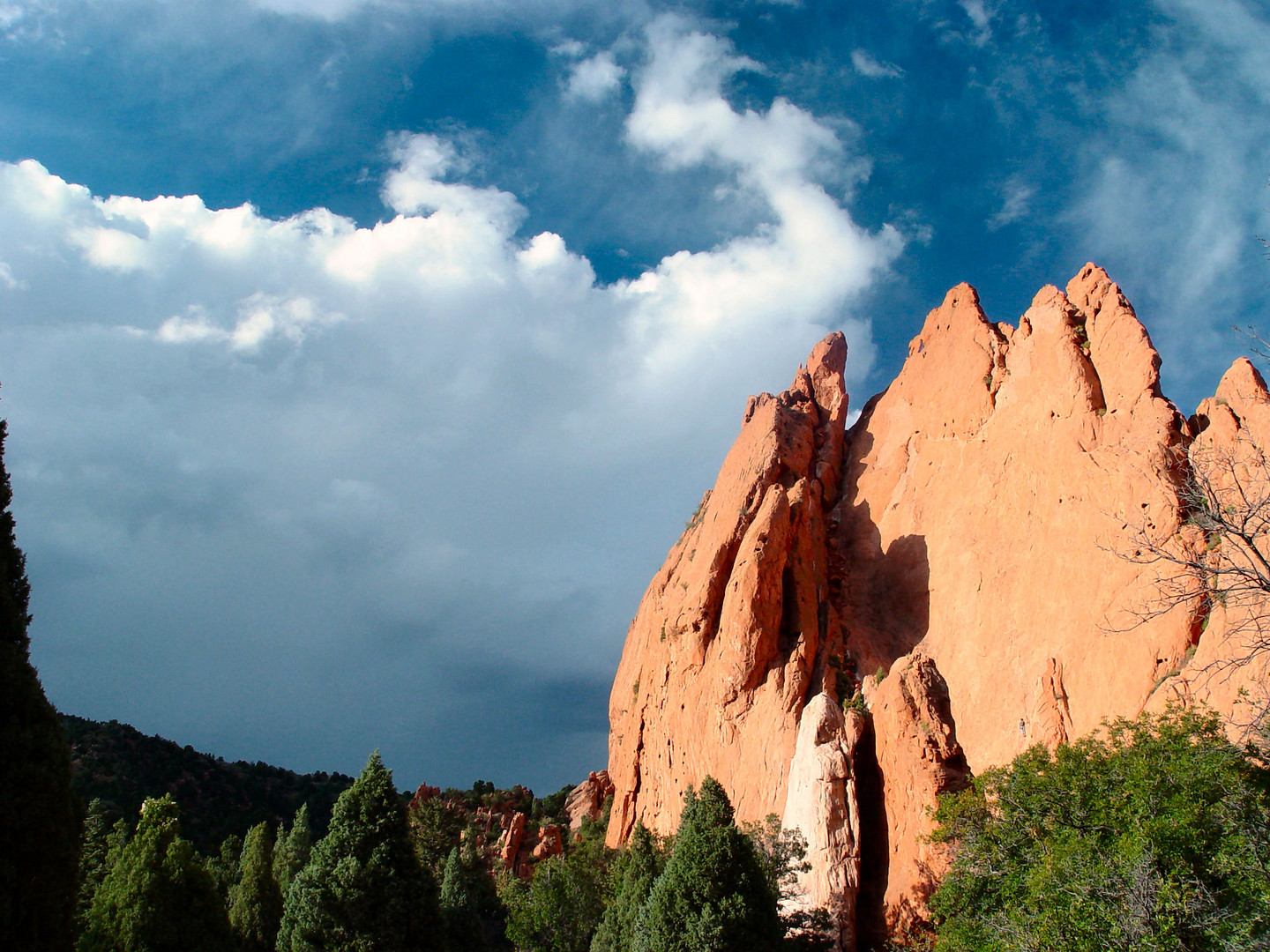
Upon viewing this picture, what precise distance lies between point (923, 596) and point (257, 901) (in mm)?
38064

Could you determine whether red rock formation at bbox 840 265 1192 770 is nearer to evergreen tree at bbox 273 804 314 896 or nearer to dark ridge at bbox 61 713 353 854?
evergreen tree at bbox 273 804 314 896

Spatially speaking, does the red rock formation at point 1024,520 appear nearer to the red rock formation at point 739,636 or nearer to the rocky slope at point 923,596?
the rocky slope at point 923,596

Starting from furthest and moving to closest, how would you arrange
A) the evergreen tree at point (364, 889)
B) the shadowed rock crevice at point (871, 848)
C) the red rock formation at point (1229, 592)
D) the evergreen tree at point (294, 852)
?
the evergreen tree at point (294, 852) < the shadowed rock crevice at point (871, 848) < the red rock formation at point (1229, 592) < the evergreen tree at point (364, 889)

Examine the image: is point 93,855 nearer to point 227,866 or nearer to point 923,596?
point 227,866

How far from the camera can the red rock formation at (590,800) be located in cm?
6469

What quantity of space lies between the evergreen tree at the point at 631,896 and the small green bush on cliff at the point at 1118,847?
9.86 meters

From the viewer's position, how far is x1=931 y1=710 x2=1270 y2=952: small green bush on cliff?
16797mm

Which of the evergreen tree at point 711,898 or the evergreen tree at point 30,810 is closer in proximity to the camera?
the evergreen tree at point 30,810

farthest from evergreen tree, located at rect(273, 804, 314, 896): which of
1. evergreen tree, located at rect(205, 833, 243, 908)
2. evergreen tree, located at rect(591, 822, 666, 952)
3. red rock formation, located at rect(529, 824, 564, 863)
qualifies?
evergreen tree, located at rect(591, 822, 666, 952)

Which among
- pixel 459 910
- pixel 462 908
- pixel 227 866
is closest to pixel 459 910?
pixel 459 910

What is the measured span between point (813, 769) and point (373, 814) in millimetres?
17881

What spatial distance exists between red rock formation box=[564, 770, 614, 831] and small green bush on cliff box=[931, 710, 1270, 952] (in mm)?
42410

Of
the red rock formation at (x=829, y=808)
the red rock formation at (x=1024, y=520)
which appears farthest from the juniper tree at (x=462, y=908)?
the red rock formation at (x=1024, y=520)

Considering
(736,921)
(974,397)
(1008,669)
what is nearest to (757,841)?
(736,921)
